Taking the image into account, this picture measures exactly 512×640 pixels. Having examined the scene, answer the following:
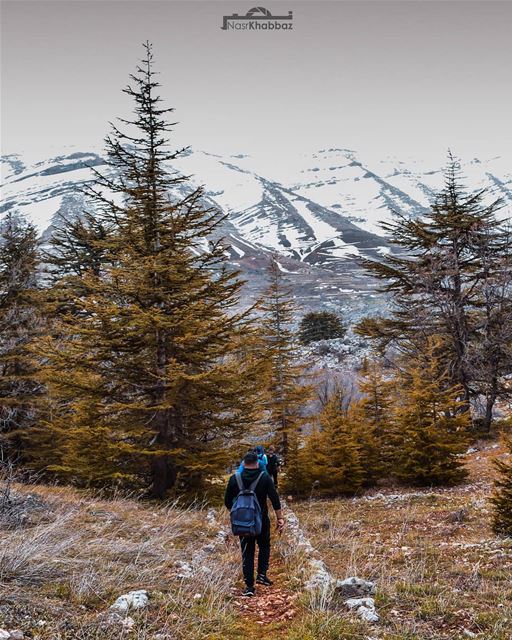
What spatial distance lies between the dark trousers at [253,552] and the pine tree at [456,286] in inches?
658

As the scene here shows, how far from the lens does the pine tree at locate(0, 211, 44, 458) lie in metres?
16.4

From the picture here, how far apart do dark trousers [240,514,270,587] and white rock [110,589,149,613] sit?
4.39 ft

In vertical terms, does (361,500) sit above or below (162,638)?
below

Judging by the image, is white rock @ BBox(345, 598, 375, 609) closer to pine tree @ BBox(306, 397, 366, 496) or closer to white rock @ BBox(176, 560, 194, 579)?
white rock @ BBox(176, 560, 194, 579)

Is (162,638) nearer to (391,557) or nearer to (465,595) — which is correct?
(465,595)

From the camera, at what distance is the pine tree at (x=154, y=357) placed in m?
10.8

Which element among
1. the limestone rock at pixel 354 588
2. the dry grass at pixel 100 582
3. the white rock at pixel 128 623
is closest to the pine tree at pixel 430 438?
the dry grass at pixel 100 582

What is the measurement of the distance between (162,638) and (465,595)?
9.56 ft

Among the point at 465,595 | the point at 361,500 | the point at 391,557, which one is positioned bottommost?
the point at 361,500

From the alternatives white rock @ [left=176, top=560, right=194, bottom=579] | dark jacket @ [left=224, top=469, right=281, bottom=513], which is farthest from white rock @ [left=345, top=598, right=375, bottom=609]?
white rock @ [left=176, top=560, right=194, bottom=579]

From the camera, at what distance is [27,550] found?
436 cm

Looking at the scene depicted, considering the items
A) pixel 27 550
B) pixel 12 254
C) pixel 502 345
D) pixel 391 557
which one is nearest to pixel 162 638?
pixel 27 550

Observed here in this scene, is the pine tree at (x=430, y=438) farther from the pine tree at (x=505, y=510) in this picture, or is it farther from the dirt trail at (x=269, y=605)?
the dirt trail at (x=269, y=605)

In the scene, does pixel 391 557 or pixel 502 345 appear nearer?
pixel 391 557
